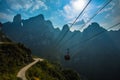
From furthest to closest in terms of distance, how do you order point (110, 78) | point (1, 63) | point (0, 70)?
point (110, 78) → point (1, 63) → point (0, 70)

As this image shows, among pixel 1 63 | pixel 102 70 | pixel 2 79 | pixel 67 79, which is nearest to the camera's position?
pixel 2 79

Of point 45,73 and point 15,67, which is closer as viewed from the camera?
point 15,67

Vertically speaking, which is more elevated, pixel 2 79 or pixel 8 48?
pixel 8 48

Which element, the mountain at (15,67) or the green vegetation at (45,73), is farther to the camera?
the green vegetation at (45,73)

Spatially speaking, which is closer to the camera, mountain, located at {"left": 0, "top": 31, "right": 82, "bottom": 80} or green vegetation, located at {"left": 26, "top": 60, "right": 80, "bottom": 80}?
mountain, located at {"left": 0, "top": 31, "right": 82, "bottom": 80}

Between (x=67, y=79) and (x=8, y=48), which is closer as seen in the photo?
(x=8, y=48)

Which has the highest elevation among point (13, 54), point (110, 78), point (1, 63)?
point (13, 54)

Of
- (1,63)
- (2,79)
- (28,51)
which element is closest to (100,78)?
(28,51)

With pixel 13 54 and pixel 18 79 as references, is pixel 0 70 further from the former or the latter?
pixel 13 54

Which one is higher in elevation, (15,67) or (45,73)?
(15,67)
